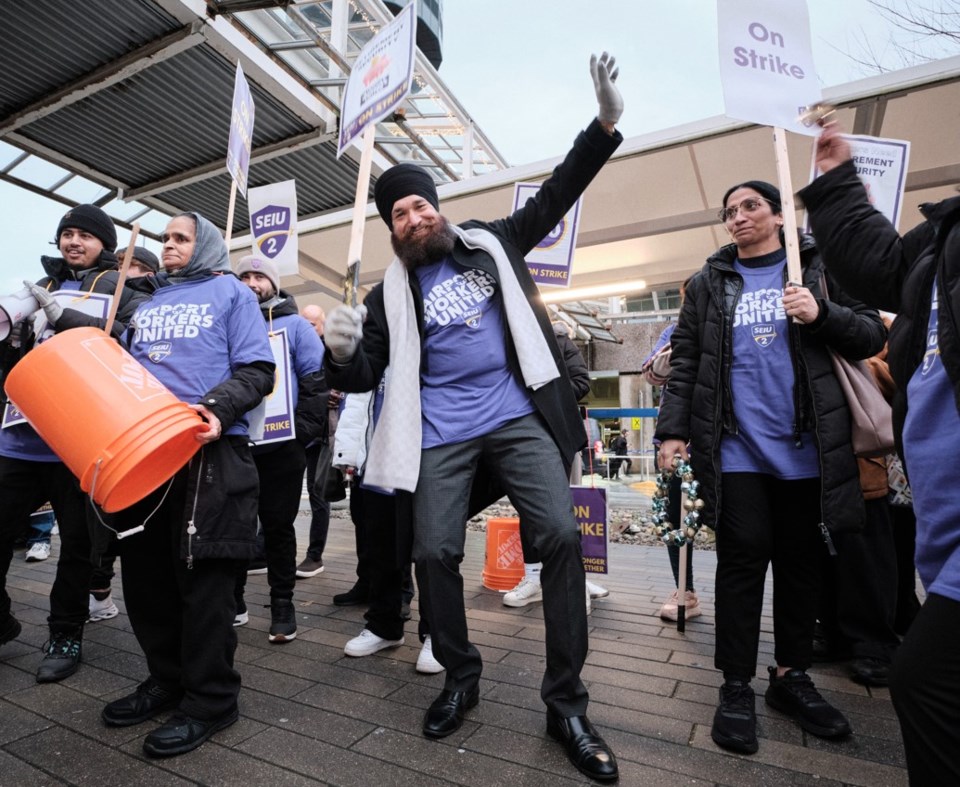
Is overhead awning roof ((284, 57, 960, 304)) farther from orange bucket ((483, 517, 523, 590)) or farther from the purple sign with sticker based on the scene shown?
orange bucket ((483, 517, 523, 590))

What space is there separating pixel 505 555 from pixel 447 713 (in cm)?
207

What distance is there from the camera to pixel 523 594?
12.1 ft

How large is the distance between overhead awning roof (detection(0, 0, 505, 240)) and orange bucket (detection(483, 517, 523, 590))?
148 inches

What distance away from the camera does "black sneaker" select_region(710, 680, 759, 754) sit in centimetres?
188

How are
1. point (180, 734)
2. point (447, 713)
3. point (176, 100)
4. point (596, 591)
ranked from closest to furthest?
1. point (180, 734)
2. point (447, 713)
3. point (596, 591)
4. point (176, 100)

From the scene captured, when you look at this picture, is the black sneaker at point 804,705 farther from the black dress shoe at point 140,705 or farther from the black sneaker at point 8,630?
the black sneaker at point 8,630

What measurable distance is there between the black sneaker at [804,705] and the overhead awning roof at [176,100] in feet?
16.7

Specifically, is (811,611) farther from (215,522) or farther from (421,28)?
(421,28)

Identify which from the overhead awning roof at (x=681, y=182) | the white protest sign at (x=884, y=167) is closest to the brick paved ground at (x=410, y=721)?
the white protest sign at (x=884, y=167)

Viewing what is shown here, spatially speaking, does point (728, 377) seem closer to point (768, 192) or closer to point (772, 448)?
point (772, 448)

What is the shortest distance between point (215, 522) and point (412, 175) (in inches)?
60.2

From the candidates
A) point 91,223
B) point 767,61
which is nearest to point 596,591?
point 767,61

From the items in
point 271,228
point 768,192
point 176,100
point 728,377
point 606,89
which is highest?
point 176,100

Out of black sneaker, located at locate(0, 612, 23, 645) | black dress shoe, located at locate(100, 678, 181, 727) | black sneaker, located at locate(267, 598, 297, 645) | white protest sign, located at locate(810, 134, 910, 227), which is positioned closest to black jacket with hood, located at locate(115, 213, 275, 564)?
black dress shoe, located at locate(100, 678, 181, 727)
